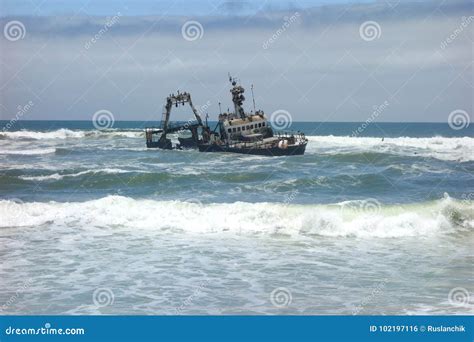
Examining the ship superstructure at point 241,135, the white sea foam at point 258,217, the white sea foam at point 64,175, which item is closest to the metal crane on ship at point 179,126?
the ship superstructure at point 241,135

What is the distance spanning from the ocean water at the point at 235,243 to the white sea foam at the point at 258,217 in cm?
7

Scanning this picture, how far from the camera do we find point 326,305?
11375 millimetres

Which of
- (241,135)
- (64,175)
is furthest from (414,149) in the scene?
Answer: (64,175)

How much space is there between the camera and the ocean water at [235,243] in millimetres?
11680

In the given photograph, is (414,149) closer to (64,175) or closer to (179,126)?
(179,126)

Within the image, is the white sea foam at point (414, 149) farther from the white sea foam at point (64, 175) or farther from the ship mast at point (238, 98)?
the white sea foam at point (64, 175)

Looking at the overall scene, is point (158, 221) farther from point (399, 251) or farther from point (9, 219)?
point (399, 251)

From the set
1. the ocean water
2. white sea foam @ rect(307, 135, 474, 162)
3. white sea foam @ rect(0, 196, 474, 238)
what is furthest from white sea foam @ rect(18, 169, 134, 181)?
white sea foam @ rect(307, 135, 474, 162)

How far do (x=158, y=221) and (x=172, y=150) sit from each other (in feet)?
126

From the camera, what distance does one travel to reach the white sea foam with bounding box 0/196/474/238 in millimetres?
19656

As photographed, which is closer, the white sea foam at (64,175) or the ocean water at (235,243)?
the ocean water at (235,243)

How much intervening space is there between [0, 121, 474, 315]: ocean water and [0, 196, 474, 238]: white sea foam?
7cm

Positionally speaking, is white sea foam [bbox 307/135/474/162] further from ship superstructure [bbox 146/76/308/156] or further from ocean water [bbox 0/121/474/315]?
ocean water [bbox 0/121/474/315]

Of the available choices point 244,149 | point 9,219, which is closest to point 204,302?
point 9,219
